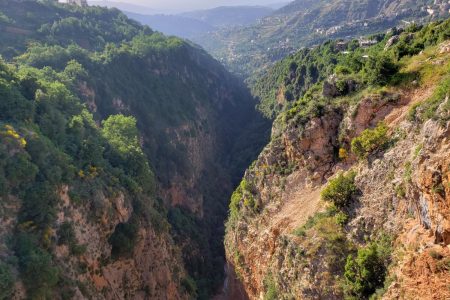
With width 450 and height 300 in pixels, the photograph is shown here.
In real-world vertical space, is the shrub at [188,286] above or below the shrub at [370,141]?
below

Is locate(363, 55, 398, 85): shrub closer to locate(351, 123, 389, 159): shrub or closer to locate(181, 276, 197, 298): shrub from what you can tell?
locate(351, 123, 389, 159): shrub

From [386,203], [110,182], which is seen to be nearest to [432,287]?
[386,203]

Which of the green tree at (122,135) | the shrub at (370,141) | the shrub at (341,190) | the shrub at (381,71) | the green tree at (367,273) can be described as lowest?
the green tree at (122,135)

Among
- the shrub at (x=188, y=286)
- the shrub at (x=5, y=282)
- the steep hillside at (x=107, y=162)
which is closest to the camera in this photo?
the shrub at (x=5, y=282)

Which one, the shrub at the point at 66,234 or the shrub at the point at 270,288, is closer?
the shrub at the point at 270,288

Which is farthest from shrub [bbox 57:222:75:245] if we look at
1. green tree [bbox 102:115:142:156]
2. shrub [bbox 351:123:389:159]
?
shrub [bbox 351:123:389:159]

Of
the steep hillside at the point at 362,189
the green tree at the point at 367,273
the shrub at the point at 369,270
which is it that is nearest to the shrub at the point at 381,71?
the steep hillside at the point at 362,189

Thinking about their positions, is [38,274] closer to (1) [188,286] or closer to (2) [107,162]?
(2) [107,162]

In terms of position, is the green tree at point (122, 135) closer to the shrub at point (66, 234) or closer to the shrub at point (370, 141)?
the shrub at point (66, 234)
